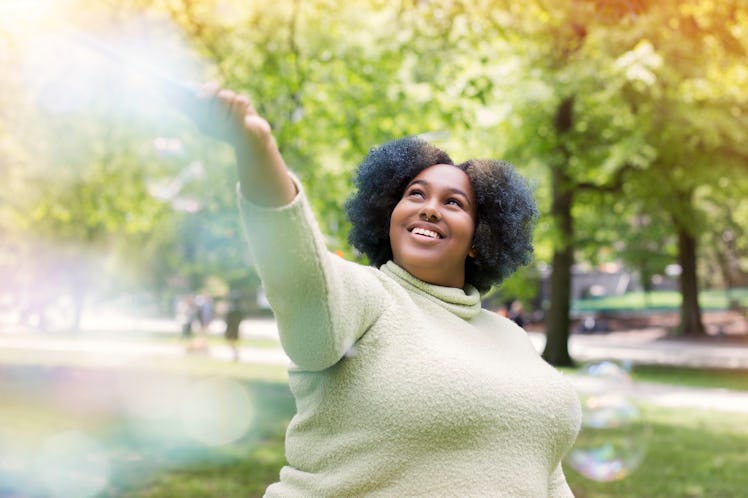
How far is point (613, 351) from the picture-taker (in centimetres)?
2402

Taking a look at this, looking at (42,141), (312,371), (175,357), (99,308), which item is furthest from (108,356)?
(99,308)

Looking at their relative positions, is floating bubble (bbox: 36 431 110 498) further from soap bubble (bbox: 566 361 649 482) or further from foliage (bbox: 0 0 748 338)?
soap bubble (bbox: 566 361 649 482)

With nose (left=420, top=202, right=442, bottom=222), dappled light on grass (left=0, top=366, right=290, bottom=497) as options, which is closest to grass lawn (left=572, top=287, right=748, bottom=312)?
dappled light on grass (left=0, top=366, right=290, bottom=497)

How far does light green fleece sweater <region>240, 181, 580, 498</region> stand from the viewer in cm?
183

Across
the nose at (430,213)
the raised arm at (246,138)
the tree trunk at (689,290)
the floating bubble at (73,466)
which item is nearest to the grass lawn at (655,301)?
the tree trunk at (689,290)

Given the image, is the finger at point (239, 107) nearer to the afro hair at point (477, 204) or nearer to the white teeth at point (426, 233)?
the white teeth at point (426, 233)

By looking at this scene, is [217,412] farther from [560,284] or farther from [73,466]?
[560,284]

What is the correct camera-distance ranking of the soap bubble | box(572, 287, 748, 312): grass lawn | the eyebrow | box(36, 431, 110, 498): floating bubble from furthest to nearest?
1. box(572, 287, 748, 312): grass lawn
2. box(36, 431, 110, 498): floating bubble
3. the soap bubble
4. the eyebrow

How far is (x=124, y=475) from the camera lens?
765 centimetres

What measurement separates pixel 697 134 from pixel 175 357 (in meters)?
12.0

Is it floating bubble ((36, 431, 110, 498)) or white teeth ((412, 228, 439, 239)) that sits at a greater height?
white teeth ((412, 228, 439, 239))

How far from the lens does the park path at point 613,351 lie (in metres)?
14.0

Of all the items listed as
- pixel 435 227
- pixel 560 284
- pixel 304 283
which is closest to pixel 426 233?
pixel 435 227

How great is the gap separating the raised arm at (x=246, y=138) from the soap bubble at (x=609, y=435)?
4.57m
